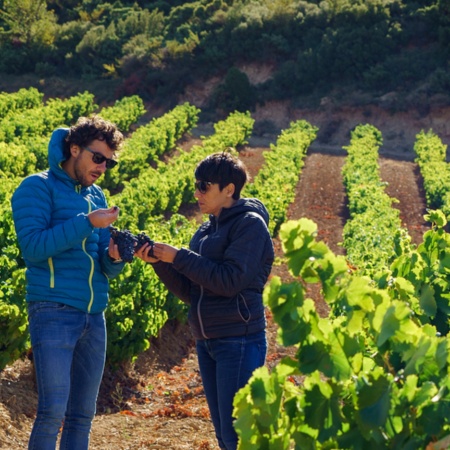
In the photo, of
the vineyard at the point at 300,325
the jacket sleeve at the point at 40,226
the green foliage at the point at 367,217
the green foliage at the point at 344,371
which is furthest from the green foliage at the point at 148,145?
the green foliage at the point at 344,371

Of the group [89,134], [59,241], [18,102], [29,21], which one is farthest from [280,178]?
[29,21]

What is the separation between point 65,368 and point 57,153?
1088 mm

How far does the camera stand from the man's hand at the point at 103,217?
4.81m

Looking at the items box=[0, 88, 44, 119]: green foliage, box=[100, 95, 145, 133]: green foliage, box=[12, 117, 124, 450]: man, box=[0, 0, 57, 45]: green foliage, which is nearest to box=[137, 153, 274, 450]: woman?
box=[12, 117, 124, 450]: man

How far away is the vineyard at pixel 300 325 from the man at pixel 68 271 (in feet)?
3.11

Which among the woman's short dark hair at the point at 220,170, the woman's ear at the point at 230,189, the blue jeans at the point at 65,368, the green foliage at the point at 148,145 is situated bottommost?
the blue jeans at the point at 65,368

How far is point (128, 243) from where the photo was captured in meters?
4.96

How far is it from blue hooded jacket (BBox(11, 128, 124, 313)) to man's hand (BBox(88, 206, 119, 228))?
30 mm

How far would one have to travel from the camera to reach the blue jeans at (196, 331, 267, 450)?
15.8ft

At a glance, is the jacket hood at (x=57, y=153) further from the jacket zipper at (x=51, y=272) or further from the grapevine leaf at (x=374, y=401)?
the grapevine leaf at (x=374, y=401)

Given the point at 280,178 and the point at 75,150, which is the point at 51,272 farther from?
the point at 280,178

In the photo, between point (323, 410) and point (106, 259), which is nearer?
point (323, 410)

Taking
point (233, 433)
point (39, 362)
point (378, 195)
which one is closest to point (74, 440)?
point (39, 362)

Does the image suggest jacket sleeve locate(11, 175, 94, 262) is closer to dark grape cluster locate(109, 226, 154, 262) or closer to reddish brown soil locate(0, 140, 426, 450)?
dark grape cluster locate(109, 226, 154, 262)
